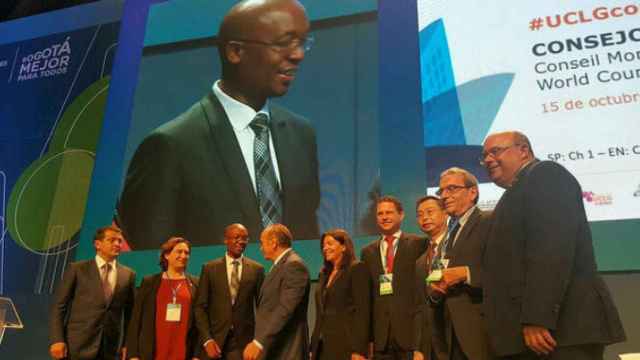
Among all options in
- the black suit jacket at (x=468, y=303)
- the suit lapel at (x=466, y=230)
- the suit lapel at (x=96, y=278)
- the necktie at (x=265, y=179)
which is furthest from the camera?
the necktie at (x=265, y=179)

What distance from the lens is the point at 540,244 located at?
2.38m

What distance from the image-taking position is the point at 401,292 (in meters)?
3.62

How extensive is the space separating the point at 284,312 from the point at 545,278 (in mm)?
1792

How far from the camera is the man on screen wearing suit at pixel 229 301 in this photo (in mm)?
4039

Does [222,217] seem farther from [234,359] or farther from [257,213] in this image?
[234,359]

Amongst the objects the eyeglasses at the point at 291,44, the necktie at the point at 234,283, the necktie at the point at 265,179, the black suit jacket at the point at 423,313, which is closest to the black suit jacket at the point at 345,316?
the black suit jacket at the point at 423,313

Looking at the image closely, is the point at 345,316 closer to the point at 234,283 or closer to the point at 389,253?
the point at 389,253

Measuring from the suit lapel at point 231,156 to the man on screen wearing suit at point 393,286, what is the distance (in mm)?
1786

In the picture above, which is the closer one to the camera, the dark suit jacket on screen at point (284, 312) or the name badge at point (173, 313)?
the dark suit jacket on screen at point (284, 312)

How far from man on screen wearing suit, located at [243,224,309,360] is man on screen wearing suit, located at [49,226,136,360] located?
40.1 inches

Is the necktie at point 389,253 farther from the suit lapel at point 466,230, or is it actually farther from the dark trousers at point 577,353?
the dark trousers at point 577,353

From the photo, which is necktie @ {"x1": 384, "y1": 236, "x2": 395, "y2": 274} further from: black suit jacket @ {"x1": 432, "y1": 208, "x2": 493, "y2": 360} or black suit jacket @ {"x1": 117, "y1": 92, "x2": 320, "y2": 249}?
black suit jacket @ {"x1": 117, "y1": 92, "x2": 320, "y2": 249}

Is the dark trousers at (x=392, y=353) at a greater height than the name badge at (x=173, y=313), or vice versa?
the name badge at (x=173, y=313)

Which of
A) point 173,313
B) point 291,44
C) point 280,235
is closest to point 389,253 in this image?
point 280,235
